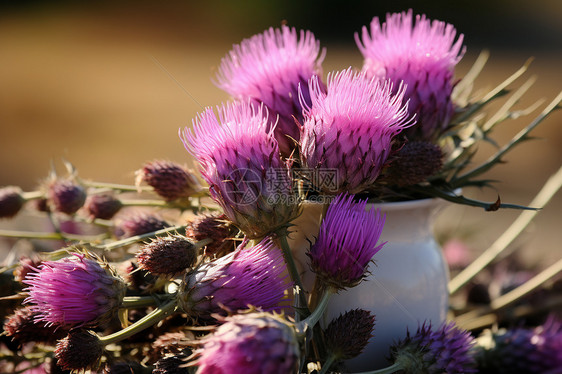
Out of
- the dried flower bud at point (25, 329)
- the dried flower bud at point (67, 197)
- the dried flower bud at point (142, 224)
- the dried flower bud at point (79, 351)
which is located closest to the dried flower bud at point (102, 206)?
the dried flower bud at point (67, 197)

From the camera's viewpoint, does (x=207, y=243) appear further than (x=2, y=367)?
No

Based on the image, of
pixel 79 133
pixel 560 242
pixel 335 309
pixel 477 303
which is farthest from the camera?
pixel 79 133

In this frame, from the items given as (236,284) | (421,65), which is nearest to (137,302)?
(236,284)

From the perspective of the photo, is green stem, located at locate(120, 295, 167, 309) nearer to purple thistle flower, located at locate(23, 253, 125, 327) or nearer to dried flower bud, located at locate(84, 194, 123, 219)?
purple thistle flower, located at locate(23, 253, 125, 327)

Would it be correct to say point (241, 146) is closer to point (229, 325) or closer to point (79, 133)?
point (229, 325)

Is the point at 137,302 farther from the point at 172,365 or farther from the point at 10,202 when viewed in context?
the point at 10,202

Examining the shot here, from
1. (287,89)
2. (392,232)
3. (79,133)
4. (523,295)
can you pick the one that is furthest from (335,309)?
(79,133)

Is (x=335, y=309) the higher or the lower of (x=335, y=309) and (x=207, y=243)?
the lower

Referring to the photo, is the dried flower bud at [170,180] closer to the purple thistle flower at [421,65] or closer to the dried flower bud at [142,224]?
the dried flower bud at [142,224]
